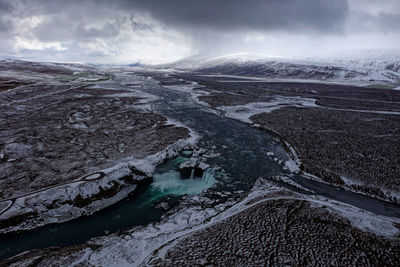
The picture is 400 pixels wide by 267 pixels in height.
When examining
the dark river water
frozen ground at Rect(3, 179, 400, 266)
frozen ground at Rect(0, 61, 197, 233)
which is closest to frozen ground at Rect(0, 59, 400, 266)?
frozen ground at Rect(3, 179, 400, 266)

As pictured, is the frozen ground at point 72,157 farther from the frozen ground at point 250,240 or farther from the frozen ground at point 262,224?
the frozen ground at point 250,240

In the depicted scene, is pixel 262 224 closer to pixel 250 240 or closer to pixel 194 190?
pixel 250 240

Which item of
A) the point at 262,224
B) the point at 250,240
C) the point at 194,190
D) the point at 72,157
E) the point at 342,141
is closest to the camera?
the point at 250,240

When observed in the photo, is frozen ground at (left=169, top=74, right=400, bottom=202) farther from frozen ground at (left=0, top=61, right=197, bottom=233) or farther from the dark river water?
frozen ground at (left=0, top=61, right=197, bottom=233)

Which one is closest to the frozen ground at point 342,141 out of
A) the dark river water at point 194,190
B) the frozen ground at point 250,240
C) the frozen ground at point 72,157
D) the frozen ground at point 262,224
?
the frozen ground at point 262,224

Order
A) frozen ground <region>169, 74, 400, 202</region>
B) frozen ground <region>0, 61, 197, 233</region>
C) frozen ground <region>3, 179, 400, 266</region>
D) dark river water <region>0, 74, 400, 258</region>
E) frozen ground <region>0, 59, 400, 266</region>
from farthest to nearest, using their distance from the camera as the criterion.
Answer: frozen ground <region>169, 74, 400, 202</region> < frozen ground <region>0, 61, 197, 233</region> < dark river water <region>0, 74, 400, 258</region> < frozen ground <region>0, 59, 400, 266</region> < frozen ground <region>3, 179, 400, 266</region>

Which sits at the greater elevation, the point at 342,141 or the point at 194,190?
the point at 342,141

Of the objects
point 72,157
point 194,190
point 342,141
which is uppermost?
point 72,157

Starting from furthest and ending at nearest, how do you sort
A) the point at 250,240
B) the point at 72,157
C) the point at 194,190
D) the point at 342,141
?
the point at 342,141
the point at 72,157
the point at 194,190
the point at 250,240

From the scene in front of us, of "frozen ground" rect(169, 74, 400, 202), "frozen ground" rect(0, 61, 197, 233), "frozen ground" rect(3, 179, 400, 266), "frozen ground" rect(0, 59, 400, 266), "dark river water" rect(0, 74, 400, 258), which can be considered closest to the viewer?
"frozen ground" rect(3, 179, 400, 266)

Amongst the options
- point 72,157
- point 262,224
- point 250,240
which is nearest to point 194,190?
point 262,224
